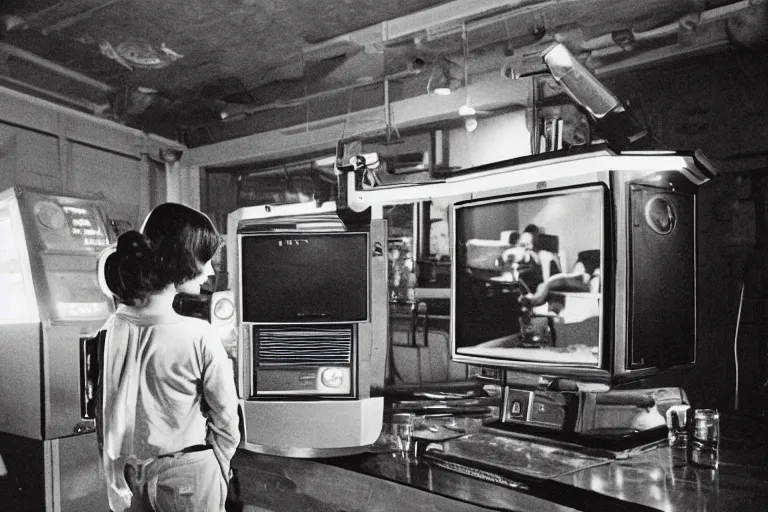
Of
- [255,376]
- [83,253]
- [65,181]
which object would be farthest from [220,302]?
[65,181]

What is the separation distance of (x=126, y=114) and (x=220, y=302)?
2.80m

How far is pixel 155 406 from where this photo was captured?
1.62 metres

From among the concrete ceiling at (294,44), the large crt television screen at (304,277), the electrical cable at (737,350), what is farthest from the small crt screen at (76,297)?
the electrical cable at (737,350)

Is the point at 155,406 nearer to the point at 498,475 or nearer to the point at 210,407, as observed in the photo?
the point at 210,407

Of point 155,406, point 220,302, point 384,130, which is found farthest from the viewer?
point 384,130

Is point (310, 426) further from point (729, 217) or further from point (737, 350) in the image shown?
point (729, 217)

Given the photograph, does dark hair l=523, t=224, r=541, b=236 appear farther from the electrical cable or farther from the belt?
the belt

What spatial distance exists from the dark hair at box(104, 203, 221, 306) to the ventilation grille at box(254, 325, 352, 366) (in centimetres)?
50

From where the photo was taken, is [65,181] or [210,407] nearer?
[210,407]

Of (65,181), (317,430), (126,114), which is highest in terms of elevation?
(126,114)

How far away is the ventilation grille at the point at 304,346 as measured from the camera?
213cm

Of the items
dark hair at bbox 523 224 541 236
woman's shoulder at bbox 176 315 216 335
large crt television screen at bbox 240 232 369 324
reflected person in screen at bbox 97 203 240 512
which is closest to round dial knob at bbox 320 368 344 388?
large crt television screen at bbox 240 232 369 324

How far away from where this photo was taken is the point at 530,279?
2127 millimetres

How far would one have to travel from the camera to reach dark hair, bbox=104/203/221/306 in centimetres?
166
